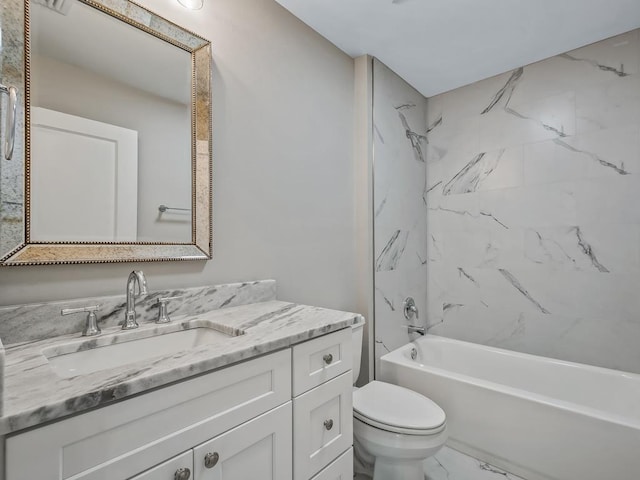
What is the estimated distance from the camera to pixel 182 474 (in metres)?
0.74

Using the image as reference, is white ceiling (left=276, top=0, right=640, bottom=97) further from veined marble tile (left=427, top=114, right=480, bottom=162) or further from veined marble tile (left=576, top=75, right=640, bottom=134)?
veined marble tile (left=427, top=114, right=480, bottom=162)

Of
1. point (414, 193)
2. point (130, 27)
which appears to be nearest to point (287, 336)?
point (130, 27)

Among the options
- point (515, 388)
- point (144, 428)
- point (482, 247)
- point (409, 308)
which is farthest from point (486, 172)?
point (144, 428)

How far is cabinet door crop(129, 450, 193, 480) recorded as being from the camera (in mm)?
697

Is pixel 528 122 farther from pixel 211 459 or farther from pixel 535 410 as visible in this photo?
pixel 211 459

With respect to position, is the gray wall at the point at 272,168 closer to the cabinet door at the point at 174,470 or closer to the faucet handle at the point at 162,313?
the faucet handle at the point at 162,313

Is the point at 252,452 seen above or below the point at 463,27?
below

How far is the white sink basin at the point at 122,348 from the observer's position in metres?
0.90

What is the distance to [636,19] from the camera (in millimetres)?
1871

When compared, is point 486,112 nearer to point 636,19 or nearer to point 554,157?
point 554,157

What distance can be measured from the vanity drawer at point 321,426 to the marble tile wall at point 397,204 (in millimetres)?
1004

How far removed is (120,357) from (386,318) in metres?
1.68

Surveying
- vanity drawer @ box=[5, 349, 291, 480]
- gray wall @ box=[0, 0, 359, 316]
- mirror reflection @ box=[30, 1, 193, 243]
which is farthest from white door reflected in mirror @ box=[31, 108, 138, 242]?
vanity drawer @ box=[5, 349, 291, 480]

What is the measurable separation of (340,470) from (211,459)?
0.61 m
